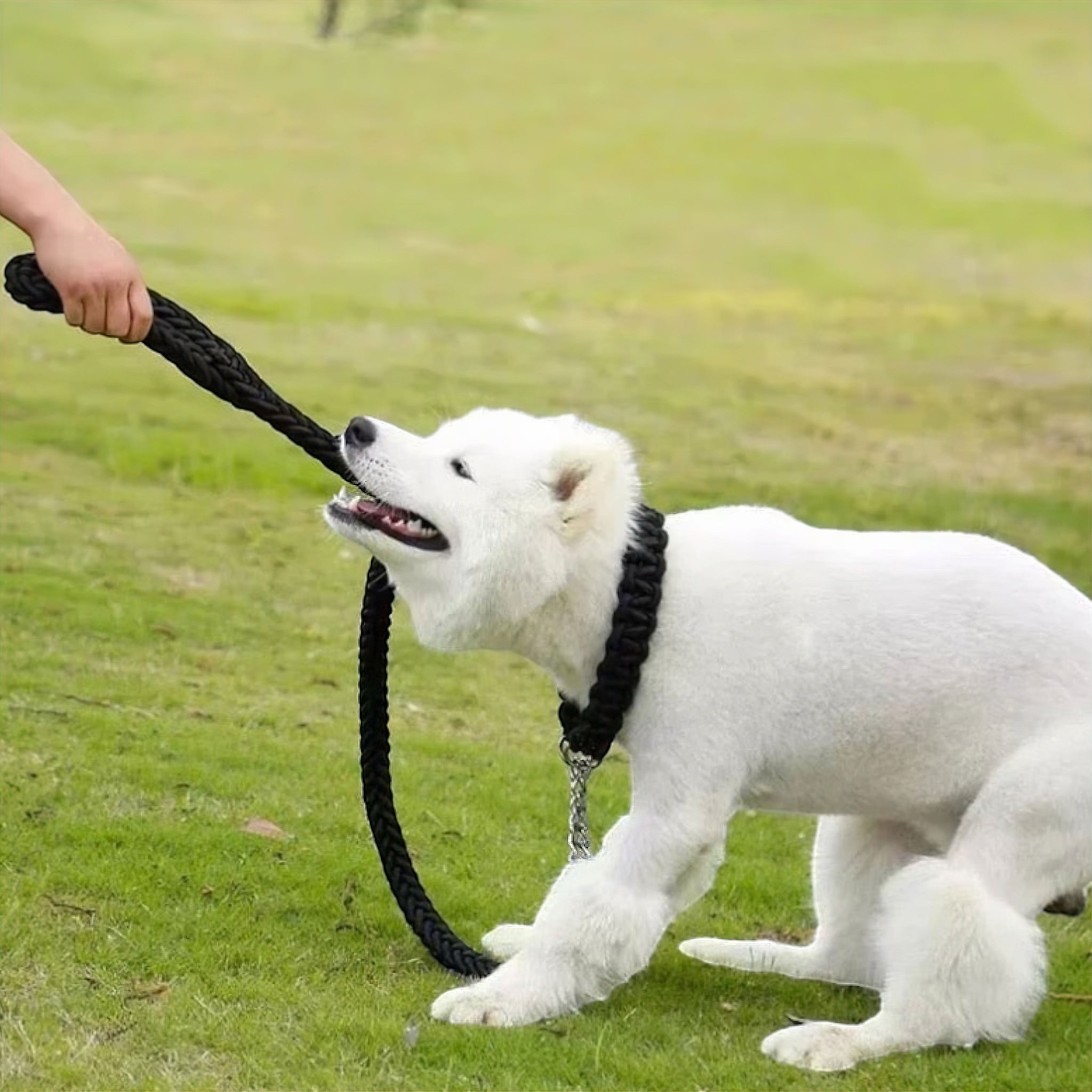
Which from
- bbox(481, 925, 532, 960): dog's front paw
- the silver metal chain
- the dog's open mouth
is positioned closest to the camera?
the dog's open mouth

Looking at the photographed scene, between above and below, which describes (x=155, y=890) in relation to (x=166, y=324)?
below

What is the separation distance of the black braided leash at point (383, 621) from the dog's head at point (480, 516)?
0.46 ft

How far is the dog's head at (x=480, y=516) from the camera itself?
5434mm

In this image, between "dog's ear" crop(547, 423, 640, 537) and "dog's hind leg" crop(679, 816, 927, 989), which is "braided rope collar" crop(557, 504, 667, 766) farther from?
"dog's hind leg" crop(679, 816, 927, 989)

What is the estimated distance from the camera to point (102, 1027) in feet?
17.1

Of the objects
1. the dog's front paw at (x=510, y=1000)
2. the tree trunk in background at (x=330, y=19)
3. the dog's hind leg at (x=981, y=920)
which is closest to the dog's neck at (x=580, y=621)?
the dog's front paw at (x=510, y=1000)

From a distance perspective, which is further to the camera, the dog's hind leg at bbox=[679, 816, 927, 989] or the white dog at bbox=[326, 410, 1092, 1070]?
the dog's hind leg at bbox=[679, 816, 927, 989]

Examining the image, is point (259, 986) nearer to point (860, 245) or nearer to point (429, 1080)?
point (429, 1080)

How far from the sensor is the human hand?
5.09 meters

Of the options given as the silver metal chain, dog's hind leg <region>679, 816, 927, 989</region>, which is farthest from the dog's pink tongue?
dog's hind leg <region>679, 816, 927, 989</region>

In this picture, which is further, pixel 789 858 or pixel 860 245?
pixel 860 245

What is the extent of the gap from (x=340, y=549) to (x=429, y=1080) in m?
7.84

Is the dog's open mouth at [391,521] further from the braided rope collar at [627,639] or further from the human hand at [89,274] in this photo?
the human hand at [89,274]

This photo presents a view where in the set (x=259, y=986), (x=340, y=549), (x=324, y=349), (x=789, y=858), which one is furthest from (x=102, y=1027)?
(x=324, y=349)
